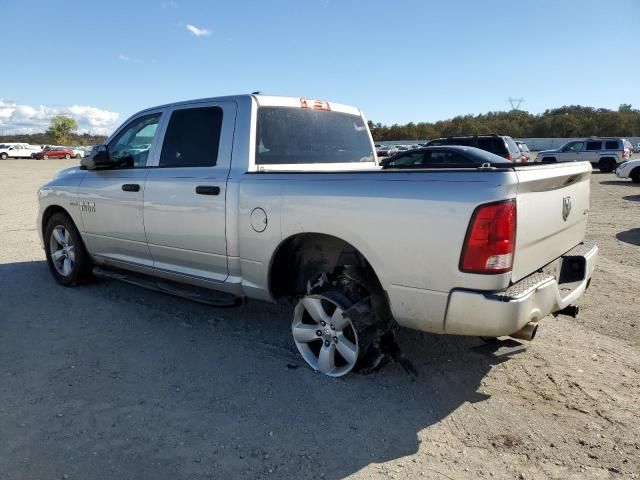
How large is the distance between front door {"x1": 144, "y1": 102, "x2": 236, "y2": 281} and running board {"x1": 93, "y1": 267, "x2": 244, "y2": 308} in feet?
0.56

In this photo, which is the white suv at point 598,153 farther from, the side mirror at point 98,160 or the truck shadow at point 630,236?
the side mirror at point 98,160

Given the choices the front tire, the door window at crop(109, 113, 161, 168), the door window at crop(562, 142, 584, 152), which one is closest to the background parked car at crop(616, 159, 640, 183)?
the door window at crop(562, 142, 584, 152)

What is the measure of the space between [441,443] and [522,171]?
1563mm

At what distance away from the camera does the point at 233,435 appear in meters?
2.80

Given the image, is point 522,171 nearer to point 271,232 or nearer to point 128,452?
point 271,232

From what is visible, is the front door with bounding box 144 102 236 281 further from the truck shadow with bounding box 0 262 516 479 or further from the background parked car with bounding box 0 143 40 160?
the background parked car with bounding box 0 143 40 160

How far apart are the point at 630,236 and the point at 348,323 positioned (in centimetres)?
745

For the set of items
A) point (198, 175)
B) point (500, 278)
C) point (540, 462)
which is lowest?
point (540, 462)

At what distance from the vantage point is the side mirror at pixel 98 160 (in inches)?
185

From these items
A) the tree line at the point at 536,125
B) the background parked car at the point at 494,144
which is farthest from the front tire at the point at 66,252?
the tree line at the point at 536,125

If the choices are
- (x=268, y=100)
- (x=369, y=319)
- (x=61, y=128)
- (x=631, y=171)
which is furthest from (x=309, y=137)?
(x=61, y=128)

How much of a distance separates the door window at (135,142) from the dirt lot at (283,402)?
4.77 ft

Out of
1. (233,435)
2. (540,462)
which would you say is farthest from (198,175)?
(540,462)

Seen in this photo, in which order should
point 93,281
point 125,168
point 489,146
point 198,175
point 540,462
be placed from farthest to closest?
point 489,146
point 93,281
point 125,168
point 198,175
point 540,462
